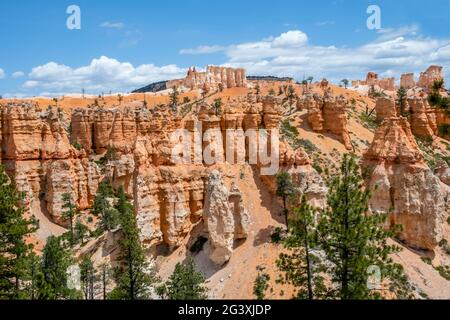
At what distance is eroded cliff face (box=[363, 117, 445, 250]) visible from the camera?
3741 centimetres

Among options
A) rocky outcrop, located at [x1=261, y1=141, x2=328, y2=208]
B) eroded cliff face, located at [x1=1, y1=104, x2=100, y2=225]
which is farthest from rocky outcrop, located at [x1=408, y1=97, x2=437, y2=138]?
eroded cliff face, located at [x1=1, y1=104, x2=100, y2=225]

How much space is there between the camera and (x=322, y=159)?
155ft

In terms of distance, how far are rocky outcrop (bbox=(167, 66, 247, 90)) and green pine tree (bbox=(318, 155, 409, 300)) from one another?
410ft

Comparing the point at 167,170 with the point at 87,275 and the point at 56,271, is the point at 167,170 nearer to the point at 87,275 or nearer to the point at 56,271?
the point at 87,275

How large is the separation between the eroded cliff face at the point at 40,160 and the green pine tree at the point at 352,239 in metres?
40.9

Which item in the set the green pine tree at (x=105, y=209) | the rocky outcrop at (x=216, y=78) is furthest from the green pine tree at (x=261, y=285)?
the rocky outcrop at (x=216, y=78)

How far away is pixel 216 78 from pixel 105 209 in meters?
113

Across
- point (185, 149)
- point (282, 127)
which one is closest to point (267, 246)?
point (185, 149)

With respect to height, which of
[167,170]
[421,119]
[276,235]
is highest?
[421,119]

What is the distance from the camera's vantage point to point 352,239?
2059 centimetres

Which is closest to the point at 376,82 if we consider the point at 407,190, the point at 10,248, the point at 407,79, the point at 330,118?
the point at 407,79

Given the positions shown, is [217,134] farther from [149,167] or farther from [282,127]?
[282,127]

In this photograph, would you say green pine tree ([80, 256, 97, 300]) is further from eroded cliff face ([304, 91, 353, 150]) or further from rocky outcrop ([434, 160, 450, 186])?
rocky outcrop ([434, 160, 450, 186])
